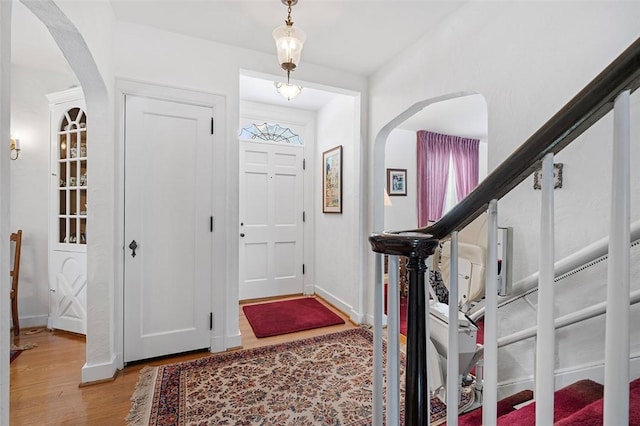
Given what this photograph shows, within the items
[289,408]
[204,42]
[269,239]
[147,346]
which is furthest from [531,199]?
[269,239]

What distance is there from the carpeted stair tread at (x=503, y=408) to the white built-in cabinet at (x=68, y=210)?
3.19 meters

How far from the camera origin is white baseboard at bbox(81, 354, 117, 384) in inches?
81.7

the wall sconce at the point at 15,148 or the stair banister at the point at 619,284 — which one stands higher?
the wall sconce at the point at 15,148

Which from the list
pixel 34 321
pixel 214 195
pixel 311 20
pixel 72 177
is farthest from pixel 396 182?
pixel 34 321

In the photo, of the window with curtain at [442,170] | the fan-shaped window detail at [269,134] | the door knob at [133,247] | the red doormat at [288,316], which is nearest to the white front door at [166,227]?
the door knob at [133,247]

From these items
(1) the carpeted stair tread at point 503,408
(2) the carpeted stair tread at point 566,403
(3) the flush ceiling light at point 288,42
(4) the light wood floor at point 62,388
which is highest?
(3) the flush ceiling light at point 288,42

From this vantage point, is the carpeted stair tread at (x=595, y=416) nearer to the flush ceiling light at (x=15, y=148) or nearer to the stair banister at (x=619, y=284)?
the stair banister at (x=619, y=284)

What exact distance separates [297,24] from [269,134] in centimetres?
200

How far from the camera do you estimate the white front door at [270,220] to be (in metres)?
4.07

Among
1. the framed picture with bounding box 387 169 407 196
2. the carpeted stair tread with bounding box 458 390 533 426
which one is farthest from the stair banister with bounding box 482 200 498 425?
the framed picture with bounding box 387 169 407 196

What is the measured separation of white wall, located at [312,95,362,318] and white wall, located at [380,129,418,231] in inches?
48.5

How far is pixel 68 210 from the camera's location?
9.35ft

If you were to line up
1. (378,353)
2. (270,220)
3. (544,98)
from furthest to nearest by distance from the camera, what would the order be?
(270,220) < (544,98) < (378,353)

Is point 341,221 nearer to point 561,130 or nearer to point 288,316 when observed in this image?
point 288,316
